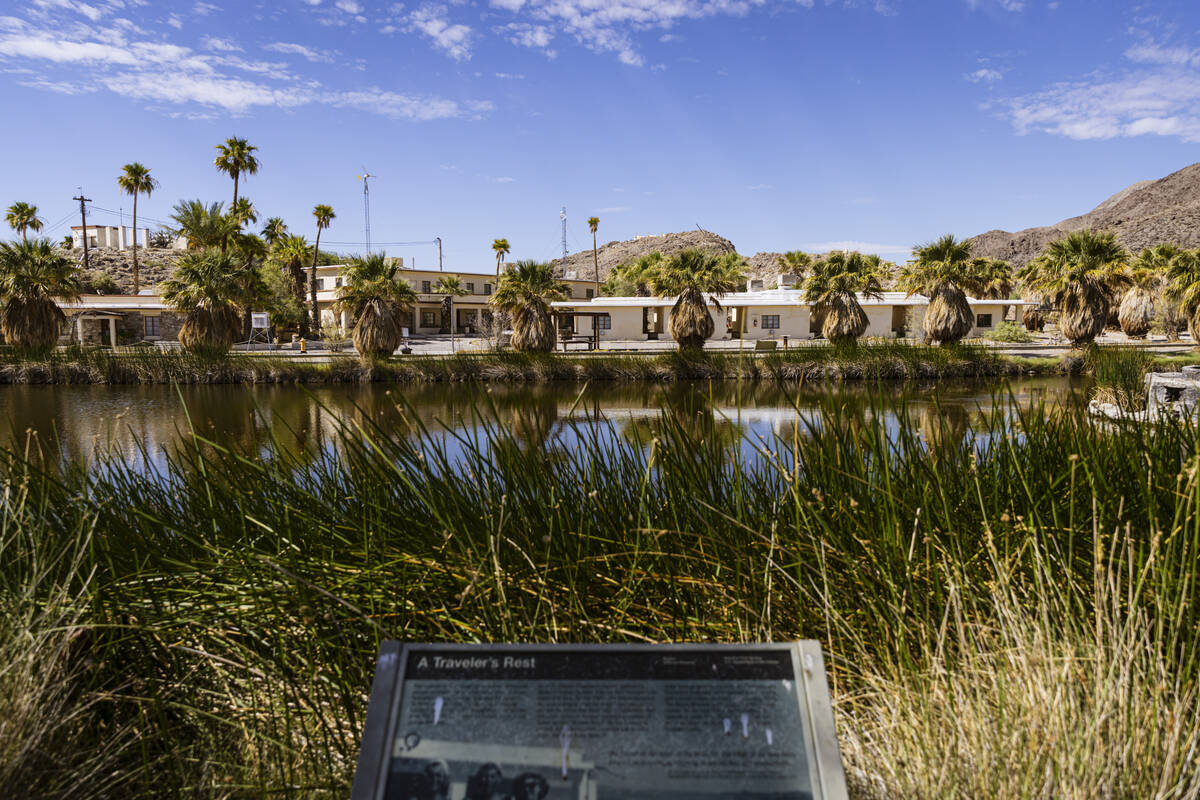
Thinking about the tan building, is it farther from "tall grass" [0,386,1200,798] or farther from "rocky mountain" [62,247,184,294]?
"tall grass" [0,386,1200,798]

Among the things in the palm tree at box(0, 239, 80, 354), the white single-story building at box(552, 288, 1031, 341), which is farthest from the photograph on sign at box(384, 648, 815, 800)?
the white single-story building at box(552, 288, 1031, 341)

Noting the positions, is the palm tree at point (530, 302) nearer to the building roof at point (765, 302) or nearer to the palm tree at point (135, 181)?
the building roof at point (765, 302)

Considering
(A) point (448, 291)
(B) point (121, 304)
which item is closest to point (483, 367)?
(B) point (121, 304)

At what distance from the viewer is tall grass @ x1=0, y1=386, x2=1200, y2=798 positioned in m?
1.74

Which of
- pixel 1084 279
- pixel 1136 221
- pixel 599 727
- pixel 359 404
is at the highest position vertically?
pixel 1136 221

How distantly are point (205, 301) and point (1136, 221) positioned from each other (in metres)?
102

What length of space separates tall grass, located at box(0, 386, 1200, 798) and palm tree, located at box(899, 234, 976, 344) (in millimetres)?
25581

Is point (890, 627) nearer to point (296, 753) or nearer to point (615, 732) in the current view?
point (615, 732)

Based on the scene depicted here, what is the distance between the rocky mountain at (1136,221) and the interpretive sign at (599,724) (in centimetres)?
10169

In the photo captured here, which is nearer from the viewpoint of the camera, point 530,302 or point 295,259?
point 530,302

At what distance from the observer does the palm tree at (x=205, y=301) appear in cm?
2531

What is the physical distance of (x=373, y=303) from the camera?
2580 centimetres

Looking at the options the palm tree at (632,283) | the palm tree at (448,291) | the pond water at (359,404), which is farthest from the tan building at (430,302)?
the pond water at (359,404)

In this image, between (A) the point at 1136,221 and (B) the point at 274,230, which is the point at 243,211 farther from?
(A) the point at 1136,221
